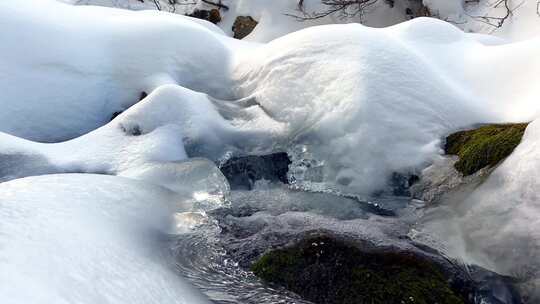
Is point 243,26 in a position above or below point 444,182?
above

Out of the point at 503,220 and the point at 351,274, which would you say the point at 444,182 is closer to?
the point at 503,220

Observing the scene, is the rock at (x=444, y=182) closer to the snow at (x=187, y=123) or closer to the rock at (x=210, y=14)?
the snow at (x=187, y=123)

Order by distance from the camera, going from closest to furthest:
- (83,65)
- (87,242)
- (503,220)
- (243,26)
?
1. (87,242)
2. (503,220)
3. (83,65)
4. (243,26)

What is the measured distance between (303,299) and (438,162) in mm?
1663

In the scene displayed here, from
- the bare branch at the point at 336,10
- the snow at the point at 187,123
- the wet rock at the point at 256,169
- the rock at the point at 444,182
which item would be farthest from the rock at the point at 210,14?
the rock at the point at 444,182

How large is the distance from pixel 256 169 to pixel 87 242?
1947 millimetres

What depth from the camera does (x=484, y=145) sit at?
3.48 metres

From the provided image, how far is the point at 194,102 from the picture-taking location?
14.1 feet

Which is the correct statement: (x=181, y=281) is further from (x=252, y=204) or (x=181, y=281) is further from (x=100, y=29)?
(x=100, y=29)

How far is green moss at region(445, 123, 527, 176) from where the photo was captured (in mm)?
3367

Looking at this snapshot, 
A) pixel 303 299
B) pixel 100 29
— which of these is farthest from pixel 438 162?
pixel 100 29

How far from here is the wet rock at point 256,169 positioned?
3891 mm

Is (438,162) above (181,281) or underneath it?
above

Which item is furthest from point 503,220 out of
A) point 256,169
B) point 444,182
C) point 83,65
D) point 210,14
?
point 210,14
